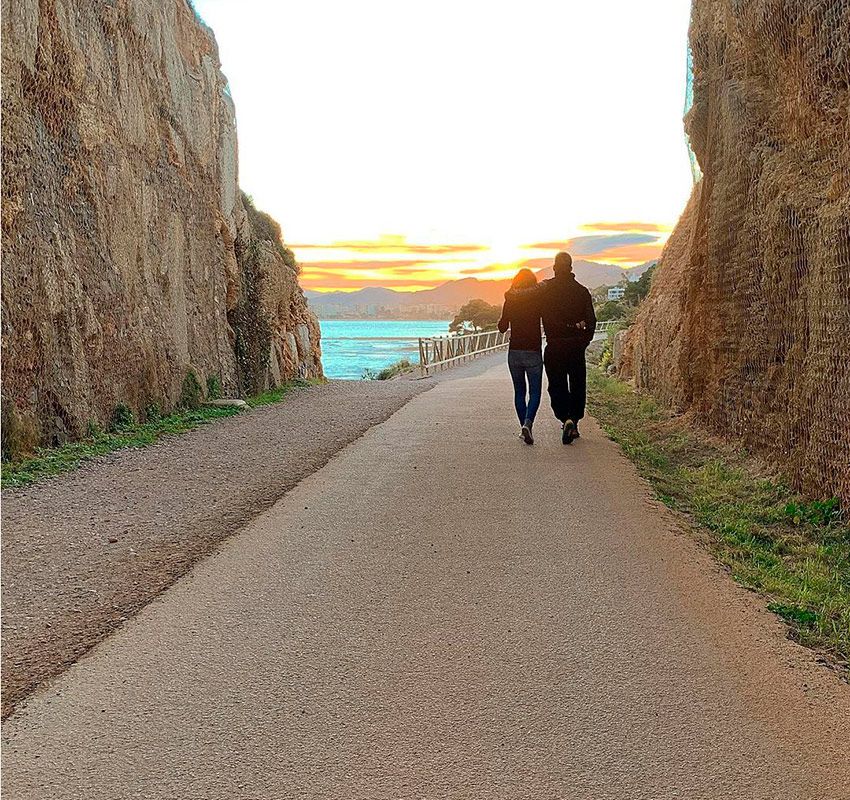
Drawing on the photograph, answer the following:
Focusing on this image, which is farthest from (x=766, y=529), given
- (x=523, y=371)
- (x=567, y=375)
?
(x=523, y=371)

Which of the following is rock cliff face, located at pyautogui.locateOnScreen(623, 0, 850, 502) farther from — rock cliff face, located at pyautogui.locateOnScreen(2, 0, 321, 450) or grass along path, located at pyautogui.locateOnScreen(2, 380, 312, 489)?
rock cliff face, located at pyautogui.locateOnScreen(2, 0, 321, 450)

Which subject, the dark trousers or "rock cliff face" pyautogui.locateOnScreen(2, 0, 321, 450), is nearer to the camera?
"rock cliff face" pyautogui.locateOnScreen(2, 0, 321, 450)

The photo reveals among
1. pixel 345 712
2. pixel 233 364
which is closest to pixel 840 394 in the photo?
pixel 345 712

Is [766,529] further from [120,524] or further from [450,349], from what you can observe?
[450,349]

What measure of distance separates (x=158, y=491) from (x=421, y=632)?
154 inches

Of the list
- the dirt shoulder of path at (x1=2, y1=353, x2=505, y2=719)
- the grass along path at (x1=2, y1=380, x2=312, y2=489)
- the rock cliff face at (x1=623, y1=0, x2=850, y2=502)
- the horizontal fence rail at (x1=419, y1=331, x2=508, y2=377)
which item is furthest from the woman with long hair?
the horizontal fence rail at (x1=419, y1=331, x2=508, y2=377)

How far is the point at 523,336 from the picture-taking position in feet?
32.5

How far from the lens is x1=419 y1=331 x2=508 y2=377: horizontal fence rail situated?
2445 cm

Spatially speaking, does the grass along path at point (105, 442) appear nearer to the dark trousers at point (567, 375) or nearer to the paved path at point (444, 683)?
the paved path at point (444, 683)

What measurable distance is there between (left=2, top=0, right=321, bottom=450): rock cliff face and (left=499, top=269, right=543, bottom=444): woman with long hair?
16.9 ft

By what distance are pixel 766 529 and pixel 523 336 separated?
15.3 feet

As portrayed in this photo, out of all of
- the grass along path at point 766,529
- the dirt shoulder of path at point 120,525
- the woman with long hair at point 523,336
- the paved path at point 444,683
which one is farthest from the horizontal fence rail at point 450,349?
the paved path at point 444,683

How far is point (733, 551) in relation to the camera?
5281mm

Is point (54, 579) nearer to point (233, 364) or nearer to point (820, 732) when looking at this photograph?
point (820, 732)
